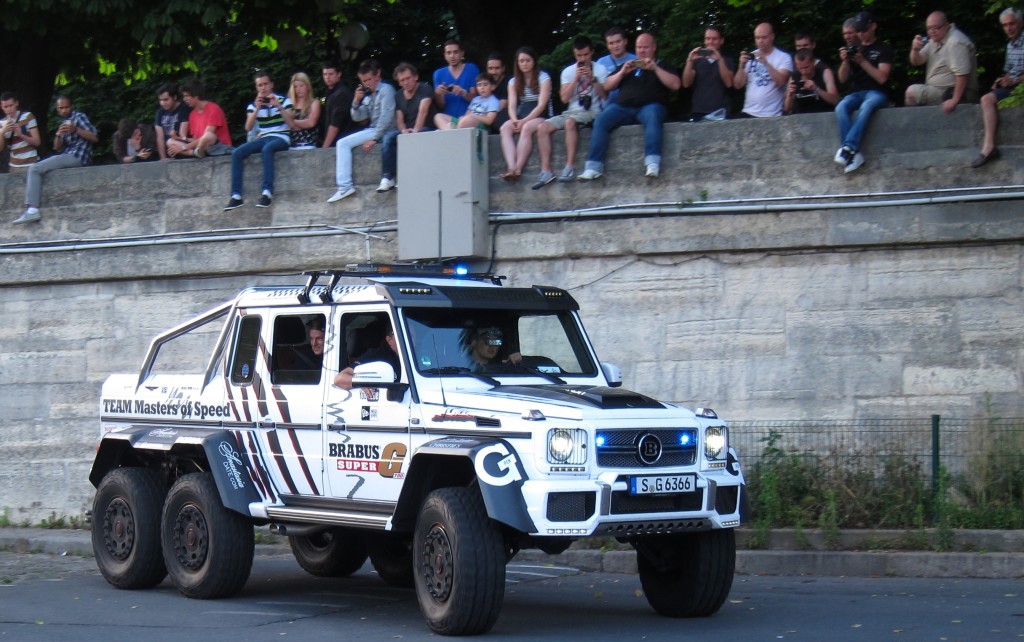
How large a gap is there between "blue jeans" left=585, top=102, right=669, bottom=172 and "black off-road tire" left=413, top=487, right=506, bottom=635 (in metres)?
6.47

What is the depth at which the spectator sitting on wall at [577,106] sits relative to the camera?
14938 mm

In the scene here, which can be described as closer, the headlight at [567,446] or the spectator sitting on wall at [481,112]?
the headlight at [567,446]

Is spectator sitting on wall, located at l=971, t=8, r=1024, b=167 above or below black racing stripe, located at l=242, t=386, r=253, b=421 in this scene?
above

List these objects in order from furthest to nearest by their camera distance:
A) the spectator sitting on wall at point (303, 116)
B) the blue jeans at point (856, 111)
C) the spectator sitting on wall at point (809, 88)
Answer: the spectator sitting on wall at point (303, 116), the spectator sitting on wall at point (809, 88), the blue jeans at point (856, 111)

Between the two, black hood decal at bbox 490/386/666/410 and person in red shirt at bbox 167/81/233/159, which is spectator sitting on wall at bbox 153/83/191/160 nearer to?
person in red shirt at bbox 167/81/233/159

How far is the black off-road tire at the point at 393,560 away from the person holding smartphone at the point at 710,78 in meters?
5.77

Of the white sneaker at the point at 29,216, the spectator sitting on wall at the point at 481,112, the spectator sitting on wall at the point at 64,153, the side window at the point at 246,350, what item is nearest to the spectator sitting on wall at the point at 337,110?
the spectator sitting on wall at the point at 481,112

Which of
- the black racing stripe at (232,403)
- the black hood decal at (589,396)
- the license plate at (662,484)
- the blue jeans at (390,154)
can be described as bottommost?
the license plate at (662,484)

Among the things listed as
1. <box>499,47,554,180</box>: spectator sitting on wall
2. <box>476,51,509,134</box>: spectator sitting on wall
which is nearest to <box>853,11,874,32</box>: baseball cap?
<box>499,47,554,180</box>: spectator sitting on wall

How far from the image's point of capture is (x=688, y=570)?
955cm

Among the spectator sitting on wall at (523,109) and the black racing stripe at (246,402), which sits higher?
the spectator sitting on wall at (523,109)

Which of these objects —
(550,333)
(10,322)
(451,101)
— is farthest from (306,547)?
(10,322)

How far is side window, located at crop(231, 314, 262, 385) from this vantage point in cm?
1102

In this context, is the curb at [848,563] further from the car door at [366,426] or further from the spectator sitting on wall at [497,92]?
the spectator sitting on wall at [497,92]
